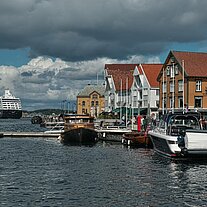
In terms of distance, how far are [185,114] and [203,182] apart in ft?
51.4

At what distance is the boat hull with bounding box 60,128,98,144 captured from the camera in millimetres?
64125

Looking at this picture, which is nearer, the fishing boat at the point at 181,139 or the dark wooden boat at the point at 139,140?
the fishing boat at the point at 181,139

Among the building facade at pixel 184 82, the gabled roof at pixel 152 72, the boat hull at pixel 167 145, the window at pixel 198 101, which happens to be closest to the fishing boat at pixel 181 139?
the boat hull at pixel 167 145

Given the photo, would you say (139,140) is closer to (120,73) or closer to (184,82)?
(184,82)

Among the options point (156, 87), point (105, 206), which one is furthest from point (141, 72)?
point (105, 206)

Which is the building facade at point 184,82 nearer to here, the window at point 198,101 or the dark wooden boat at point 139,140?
the window at point 198,101

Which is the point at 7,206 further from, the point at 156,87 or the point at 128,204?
the point at 156,87

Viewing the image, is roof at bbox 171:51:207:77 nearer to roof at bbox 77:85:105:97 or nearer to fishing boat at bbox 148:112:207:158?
fishing boat at bbox 148:112:207:158

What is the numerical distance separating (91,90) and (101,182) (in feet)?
491

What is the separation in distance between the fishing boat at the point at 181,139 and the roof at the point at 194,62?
39.9 meters

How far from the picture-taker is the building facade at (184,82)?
83562 millimetres

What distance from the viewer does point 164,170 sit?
111 feet

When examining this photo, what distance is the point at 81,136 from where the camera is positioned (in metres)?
64.2

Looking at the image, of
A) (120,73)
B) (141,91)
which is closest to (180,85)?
(141,91)
